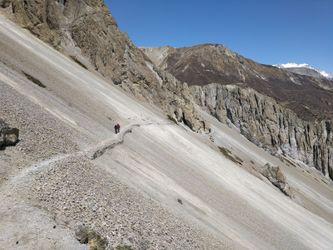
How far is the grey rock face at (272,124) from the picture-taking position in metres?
156

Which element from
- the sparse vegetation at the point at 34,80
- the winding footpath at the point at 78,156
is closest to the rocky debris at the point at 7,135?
the winding footpath at the point at 78,156

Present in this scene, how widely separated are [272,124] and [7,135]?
150 metres

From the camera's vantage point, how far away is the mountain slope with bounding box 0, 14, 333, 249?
55.4 feet

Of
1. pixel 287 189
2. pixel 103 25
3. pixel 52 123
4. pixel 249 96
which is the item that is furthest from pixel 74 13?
pixel 249 96

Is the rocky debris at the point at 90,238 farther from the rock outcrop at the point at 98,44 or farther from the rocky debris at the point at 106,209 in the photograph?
the rock outcrop at the point at 98,44

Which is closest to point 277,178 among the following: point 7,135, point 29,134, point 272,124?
point 29,134

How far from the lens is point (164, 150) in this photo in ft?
138

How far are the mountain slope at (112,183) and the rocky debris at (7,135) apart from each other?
58 centimetres

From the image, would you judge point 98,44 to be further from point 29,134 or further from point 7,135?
point 7,135

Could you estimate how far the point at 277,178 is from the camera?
74.8m

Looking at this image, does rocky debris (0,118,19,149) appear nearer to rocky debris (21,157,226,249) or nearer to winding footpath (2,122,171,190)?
winding footpath (2,122,171,190)

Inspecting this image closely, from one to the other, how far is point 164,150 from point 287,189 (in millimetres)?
36300

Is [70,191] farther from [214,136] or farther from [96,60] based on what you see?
[214,136]

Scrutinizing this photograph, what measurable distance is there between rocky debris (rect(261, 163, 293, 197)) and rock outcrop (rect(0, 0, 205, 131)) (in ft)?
54.6
